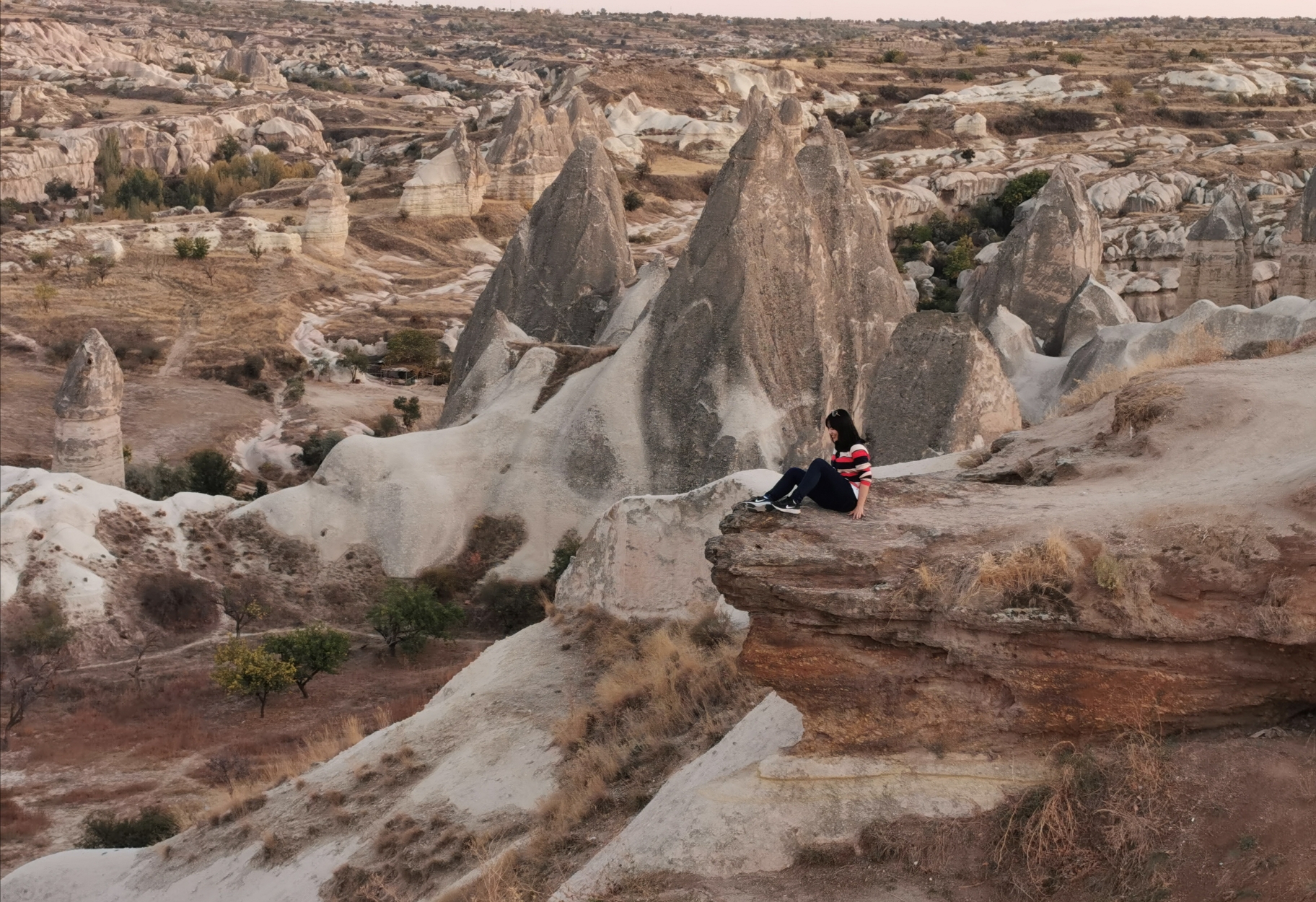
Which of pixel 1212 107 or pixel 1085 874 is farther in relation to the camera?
pixel 1212 107

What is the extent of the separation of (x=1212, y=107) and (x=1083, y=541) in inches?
2457

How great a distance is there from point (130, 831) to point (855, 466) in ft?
31.7

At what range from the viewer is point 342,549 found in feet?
66.2

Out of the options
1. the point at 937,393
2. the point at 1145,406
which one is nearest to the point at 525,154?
the point at 937,393

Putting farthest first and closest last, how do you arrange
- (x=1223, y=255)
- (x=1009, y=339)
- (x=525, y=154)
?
(x=525, y=154), (x=1223, y=255), (x=1009, y=339)

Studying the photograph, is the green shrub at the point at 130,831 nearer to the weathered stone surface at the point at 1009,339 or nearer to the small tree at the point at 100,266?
the weathered stone surface at the point at 1009,339

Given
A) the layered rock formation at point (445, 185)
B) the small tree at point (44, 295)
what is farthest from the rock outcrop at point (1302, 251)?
the small tree at point (44, 295)

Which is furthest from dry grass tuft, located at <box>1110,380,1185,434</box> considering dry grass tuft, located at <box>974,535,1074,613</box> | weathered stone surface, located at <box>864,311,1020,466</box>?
weathered stone surface, located at <box>864,311,1020,466</box>

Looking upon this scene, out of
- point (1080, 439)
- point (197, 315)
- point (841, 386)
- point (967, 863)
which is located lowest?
point (197, 315)

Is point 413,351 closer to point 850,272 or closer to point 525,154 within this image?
point 850,272

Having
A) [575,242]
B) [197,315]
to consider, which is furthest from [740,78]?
[575,242]

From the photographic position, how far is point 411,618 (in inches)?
726

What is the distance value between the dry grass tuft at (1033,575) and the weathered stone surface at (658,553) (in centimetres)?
545

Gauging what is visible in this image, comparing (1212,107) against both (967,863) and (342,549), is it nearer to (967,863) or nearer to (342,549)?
(342,549)
